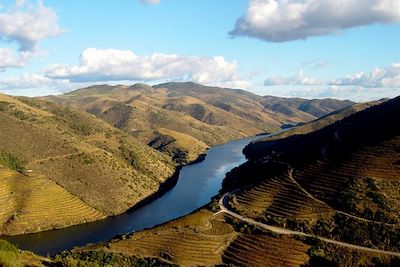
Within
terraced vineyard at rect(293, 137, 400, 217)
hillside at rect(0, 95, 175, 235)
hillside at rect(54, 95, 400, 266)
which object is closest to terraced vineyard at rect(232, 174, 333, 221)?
hillside at rect(54, 95, 400, 266)

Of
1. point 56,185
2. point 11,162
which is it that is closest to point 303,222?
point 56,185

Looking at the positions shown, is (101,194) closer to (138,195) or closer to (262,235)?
(138,195)

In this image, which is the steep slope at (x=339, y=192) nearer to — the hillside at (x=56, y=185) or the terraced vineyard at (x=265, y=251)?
the terraced vineyard at (x=265, y=251)

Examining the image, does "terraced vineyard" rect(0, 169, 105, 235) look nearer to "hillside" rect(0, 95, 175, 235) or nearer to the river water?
"hillside" rect(0, 95, 175, 235)

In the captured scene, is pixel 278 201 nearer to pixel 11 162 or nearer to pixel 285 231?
pixel 285 231

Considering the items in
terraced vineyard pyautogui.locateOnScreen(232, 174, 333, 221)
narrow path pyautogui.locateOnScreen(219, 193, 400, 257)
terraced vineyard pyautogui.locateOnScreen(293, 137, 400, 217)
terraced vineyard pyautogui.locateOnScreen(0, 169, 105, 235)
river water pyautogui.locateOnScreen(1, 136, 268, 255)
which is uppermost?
terraced vineyard pyautogui.locateOnScreen(293, 137, 400, 217)

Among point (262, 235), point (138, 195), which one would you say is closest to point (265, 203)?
point (262, 235)

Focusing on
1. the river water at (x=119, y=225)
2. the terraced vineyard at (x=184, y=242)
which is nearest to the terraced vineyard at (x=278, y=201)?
the terraced vineyard at (x=184, y=242)
